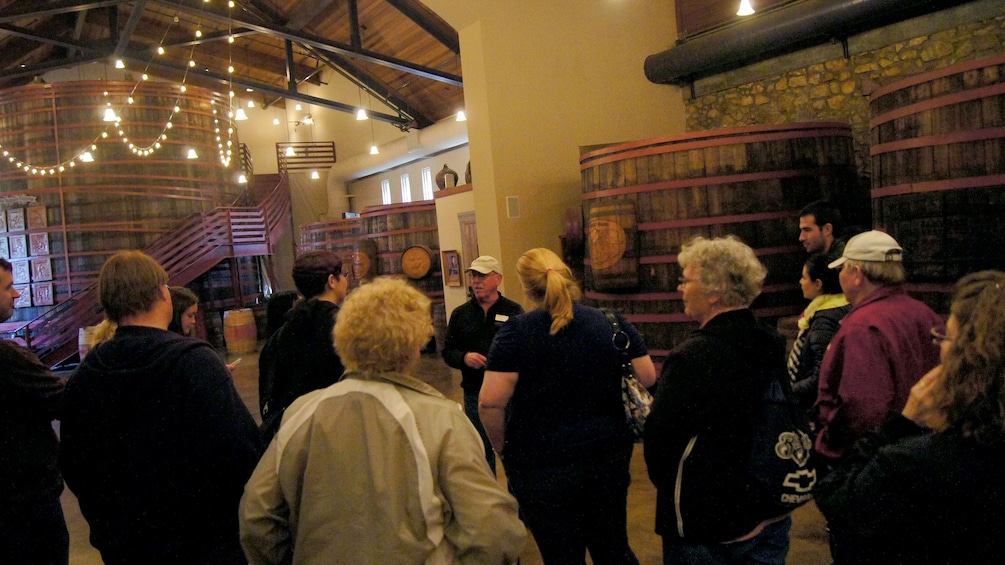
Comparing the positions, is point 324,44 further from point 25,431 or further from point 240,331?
point 25,431

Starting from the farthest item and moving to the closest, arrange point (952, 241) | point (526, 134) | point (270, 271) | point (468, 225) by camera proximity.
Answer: point (270, 271)
point (468, 225)
point (526, 134)
point (952, 241)

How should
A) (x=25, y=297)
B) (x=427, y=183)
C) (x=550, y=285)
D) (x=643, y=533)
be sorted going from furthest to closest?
(x=427, y=183), (x=25, y=297), (x=643, y=533), (x=550, y=285)

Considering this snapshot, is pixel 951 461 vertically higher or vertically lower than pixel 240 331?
higher

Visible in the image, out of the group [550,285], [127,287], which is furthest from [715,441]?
[127,287]

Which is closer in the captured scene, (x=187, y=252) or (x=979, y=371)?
(x=979, y=371)

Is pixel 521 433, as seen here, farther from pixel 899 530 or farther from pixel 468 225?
pixel 468 225

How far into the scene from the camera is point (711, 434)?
1800mm

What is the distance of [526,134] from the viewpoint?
6.97m


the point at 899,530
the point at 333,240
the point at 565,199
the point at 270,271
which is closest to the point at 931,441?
the point at 899,530

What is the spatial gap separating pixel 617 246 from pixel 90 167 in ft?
38.3

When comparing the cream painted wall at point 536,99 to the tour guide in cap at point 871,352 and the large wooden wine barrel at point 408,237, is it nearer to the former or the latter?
the large wooden wine barrel at point 408,237

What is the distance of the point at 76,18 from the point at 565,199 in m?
12.0

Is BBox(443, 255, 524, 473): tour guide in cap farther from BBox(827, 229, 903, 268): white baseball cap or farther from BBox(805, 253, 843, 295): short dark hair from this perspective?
BBox(827, 229, 903, 268): white baseball cap

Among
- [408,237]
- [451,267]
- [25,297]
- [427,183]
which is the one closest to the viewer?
[451,267]
